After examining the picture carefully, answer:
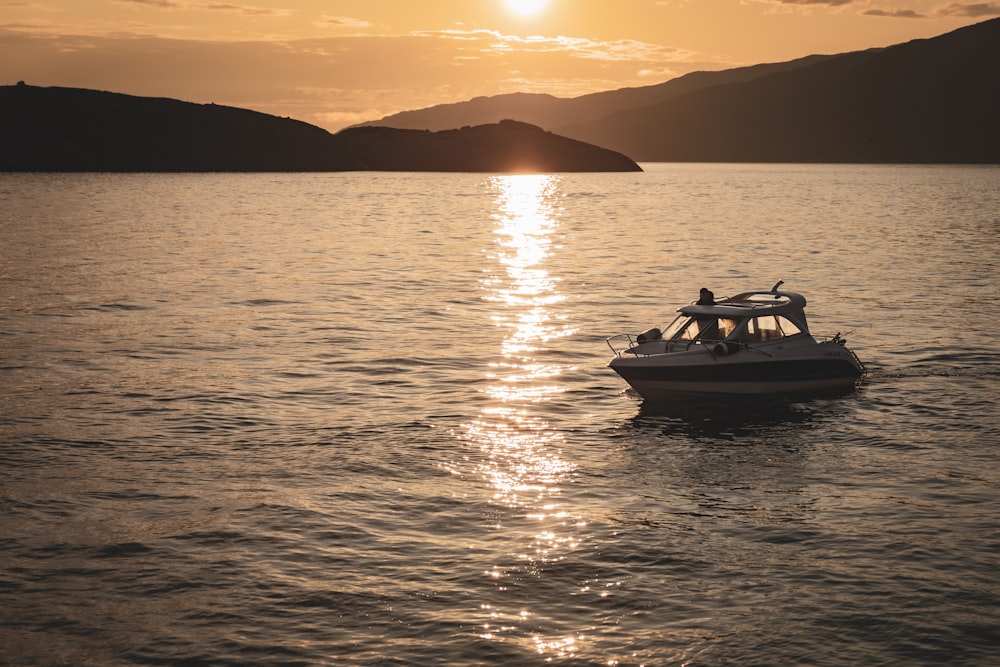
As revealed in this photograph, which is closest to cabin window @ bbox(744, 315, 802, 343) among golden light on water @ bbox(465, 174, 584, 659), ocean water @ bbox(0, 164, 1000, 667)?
ocean water @ bbox(0, 164, 1000, 667)

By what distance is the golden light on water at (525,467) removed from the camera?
16.5 metres

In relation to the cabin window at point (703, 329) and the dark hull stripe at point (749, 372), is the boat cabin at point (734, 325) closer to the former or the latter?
the cabin window at point (703, 329)

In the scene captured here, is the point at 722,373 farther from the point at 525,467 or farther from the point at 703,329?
the point at 525,467

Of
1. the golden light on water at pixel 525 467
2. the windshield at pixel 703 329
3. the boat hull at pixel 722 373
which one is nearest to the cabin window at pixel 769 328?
the windshield at pixel 703 329

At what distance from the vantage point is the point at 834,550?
19797mm

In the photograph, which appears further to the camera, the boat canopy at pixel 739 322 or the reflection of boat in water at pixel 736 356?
the boat canopy at pixel 739 322

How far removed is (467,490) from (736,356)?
12154 mm

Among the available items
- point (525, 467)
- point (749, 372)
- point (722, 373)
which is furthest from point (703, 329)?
point (525, 467)

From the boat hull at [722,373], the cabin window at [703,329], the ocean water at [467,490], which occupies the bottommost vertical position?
the ocean water at [467,490]

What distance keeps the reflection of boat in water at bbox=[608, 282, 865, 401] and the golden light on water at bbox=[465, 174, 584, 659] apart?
3387 mm

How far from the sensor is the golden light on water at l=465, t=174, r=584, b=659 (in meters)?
16.5

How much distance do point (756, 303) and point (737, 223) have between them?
8843 centimetres

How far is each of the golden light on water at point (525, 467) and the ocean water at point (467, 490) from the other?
0.09 meters

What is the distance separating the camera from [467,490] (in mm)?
23266
